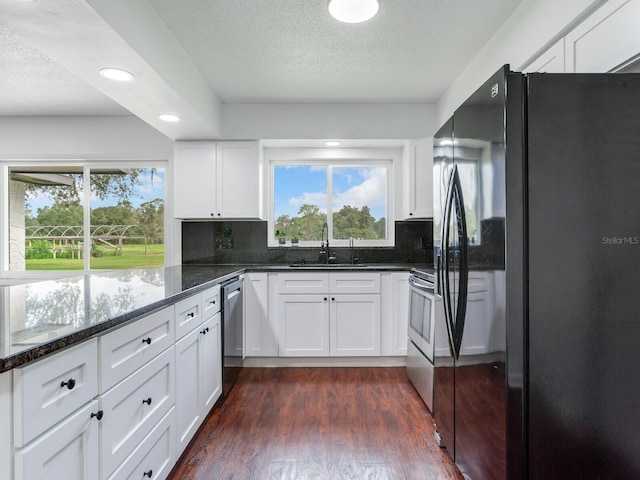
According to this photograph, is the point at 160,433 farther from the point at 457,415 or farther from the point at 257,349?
the point at 257,349

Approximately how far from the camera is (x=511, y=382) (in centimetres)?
133

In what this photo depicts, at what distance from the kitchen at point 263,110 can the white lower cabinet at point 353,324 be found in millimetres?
120

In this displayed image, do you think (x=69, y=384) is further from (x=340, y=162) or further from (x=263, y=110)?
(x=340, y=162)

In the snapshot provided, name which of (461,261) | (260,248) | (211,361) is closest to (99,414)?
(211,361)

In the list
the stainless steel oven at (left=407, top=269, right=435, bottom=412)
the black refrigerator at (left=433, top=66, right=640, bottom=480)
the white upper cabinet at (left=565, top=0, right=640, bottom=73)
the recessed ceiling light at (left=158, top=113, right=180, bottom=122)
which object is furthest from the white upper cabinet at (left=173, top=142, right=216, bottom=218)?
the white upper cabinet at (left=565, top=0, right=640, bottom=73)

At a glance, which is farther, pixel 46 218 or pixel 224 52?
pixel 46 218

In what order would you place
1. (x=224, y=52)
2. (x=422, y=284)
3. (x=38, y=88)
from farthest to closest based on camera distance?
(x=38, y=88) < (x=422, y=284) < (x=224, y=52)

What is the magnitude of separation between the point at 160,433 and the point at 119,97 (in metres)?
2.06

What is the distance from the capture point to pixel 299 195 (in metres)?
4.06

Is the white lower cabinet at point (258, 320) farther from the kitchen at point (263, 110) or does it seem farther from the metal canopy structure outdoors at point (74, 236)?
the metal canopy structure outdoors at point (74, 236)

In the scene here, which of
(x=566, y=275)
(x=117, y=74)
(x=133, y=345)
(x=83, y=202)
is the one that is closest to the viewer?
(x=566, y=275)

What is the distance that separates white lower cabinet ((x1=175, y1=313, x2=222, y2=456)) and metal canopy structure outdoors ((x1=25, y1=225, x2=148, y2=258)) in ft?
6.68

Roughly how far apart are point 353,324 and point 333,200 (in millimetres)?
1379

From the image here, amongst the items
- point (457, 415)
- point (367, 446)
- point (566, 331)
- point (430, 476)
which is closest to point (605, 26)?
point (566, 331)
